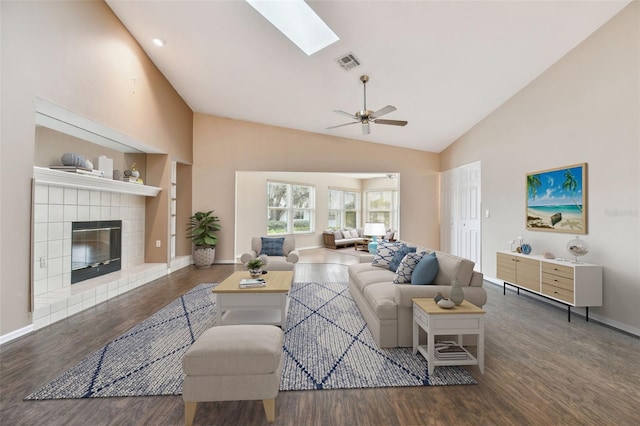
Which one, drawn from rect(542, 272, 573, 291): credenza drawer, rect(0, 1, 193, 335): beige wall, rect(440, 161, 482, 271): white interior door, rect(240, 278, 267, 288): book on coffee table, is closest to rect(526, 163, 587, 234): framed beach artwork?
rect(542, 272, 573, 291): credenza drawer

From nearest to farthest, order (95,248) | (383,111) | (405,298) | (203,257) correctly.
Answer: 1. (405,298)
2. (383,111)
3. (95,248)
4. (203,257)

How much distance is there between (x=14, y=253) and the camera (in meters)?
2.70

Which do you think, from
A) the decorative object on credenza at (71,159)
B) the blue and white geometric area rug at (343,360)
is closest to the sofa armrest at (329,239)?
the blue and white geometric area rug at (343,360)

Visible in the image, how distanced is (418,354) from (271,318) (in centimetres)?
156

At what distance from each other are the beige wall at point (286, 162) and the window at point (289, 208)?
1.88m

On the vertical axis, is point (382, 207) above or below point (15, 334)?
above

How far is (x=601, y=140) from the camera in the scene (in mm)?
3285

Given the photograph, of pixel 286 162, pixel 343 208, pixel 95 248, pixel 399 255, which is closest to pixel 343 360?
pixel 399 255

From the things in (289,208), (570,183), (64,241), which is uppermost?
(570,183)

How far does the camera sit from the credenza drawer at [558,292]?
3.23m

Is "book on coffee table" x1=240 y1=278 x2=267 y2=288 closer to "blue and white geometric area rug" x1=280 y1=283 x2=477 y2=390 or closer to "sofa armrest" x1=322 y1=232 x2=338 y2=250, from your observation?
"blue and white geometric area rug" x1=280 y1=283 x2=477 y2=390

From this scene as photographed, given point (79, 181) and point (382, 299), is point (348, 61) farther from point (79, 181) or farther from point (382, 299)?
point (79, 181)

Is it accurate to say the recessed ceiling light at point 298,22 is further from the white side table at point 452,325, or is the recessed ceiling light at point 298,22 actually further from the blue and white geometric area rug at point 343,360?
the blue and white geometric area rug at point 343,360

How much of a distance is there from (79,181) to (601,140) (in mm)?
6503
